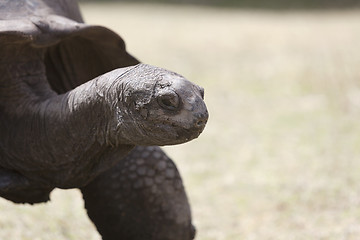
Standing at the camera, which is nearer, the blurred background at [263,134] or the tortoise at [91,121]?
the tortoise at [91,121]

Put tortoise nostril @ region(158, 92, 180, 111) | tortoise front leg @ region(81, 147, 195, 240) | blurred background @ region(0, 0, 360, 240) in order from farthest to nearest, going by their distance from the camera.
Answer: blurred background @ region(0, 0, 360, 240), tortoise front leg @ region(81, 147, 195, 240), tortoise nostril @ region(158, 92, 180, 111)

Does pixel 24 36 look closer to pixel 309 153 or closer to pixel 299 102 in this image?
pixel 309 153

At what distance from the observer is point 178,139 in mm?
1621

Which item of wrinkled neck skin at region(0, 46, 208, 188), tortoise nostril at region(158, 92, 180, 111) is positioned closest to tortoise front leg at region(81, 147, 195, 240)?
wrinkled neck skin at region(0, 46, 208, 188)

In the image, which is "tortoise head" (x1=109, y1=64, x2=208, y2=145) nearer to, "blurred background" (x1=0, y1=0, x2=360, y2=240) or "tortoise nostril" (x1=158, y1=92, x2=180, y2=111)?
"tortoise nostril" (x1=158, y1=92, x2=180, y2=111)

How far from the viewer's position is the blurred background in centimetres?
350

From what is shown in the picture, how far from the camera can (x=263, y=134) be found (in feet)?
18.1

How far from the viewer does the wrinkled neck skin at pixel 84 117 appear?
1603 mm

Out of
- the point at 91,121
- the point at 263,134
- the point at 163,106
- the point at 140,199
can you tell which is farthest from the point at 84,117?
the point at 263,134

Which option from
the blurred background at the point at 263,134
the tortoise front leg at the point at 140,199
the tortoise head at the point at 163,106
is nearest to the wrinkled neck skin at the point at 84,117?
the tortoise head at the point at 163,106

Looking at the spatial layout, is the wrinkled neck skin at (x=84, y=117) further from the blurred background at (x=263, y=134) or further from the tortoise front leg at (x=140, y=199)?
the blurred background at (x=263, y=134)

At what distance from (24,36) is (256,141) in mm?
3442

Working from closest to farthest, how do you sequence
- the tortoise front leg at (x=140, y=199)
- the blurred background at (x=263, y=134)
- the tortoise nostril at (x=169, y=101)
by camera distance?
the tortoise nostril at (x=169, y=101)
the tortoise front leg at (x=140, y=199)
the blurred background at (x=263, y=134)

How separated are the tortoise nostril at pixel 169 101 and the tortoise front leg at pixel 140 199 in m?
0.92
